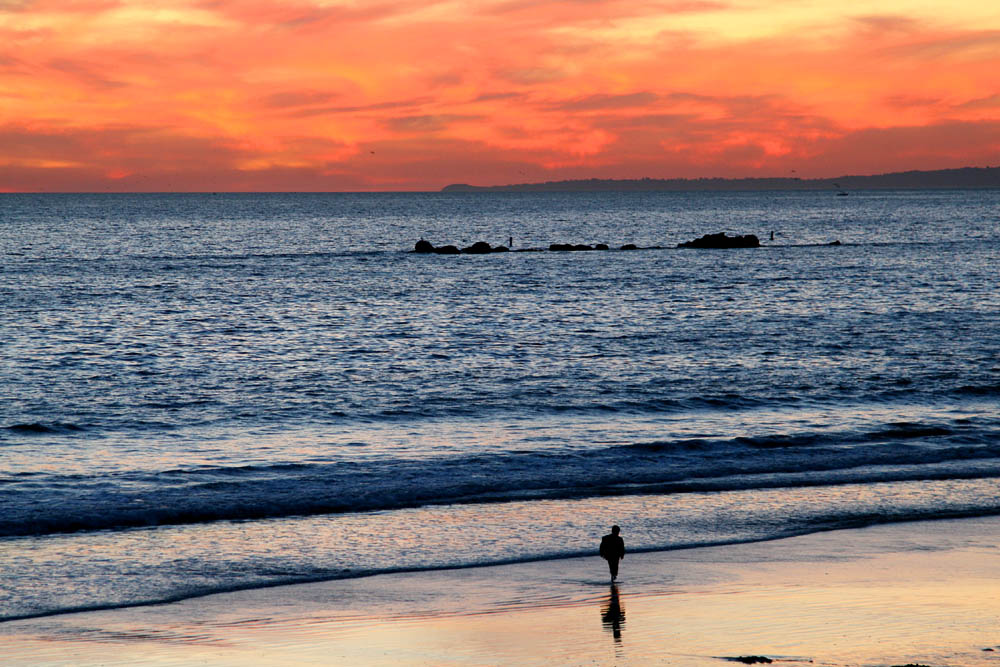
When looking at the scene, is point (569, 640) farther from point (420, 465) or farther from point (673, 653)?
point (420, 465)

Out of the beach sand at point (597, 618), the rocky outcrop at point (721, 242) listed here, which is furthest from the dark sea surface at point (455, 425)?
the rocky outcrop at point (721, 242)

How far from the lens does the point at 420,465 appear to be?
2414 cm

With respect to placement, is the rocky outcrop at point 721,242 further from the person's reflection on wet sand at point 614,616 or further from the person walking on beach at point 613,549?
the person's reflection on wet sand at point 614,616

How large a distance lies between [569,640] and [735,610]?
2689mm

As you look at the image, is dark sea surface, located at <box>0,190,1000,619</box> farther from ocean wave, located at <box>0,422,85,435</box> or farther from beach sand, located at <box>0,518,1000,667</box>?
beach sand, located at <box>0,518,1000,667</box>

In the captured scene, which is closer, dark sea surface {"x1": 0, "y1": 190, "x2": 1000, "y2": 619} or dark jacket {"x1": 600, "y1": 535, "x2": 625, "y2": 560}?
dark jacket {"x1": 600, "y1": 535, "x2": 625, "y2": 560}

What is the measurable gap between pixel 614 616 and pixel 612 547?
63.3 inches

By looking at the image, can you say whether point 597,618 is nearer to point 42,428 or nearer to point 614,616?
point 614,616

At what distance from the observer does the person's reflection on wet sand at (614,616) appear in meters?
13.6

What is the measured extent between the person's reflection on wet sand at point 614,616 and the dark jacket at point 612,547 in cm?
58

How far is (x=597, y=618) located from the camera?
46.5ft

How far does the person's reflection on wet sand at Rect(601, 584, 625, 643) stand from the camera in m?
13.6

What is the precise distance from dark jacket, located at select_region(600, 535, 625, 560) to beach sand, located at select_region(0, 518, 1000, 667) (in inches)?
19.8

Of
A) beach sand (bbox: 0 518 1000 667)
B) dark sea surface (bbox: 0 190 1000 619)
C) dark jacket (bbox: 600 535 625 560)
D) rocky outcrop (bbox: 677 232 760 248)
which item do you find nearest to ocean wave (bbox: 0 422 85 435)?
dark sea surface (bbox: 0 190 1000 619)
